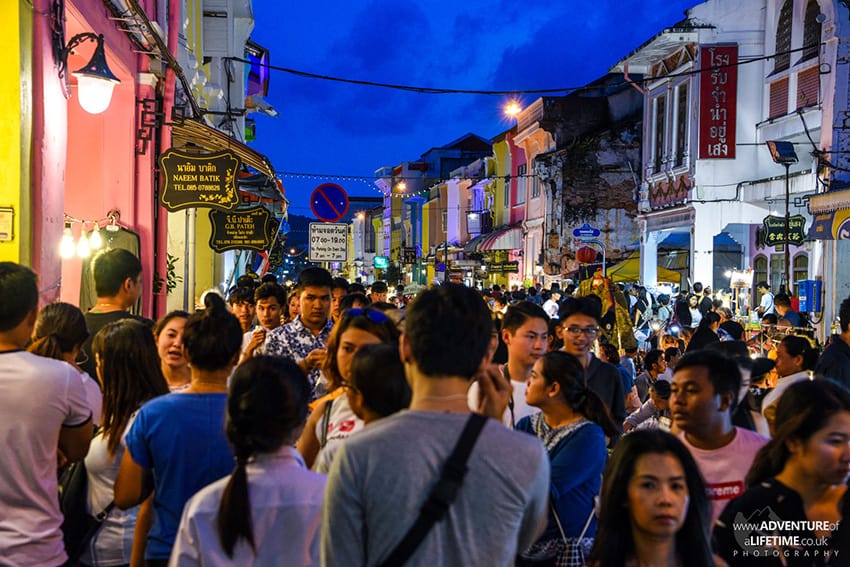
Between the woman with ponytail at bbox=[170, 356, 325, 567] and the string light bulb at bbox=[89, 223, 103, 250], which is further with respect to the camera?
the string light bulb at bbox=[89, 223, 103, 250]

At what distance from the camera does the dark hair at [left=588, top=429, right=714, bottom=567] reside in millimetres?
3057

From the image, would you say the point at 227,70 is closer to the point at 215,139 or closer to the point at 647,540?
the point at 215,139

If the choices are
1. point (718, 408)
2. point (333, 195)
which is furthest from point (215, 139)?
point (718, 408)

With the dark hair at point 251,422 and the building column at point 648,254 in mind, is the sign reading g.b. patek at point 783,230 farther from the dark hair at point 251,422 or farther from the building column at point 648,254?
the dark hair at point 251,422

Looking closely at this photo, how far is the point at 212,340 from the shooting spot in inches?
149

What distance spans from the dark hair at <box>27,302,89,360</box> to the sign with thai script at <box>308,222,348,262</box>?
9.49 meters

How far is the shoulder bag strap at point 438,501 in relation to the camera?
248 centimetres

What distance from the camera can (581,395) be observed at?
442 cm

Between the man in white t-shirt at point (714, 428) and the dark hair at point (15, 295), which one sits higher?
the dark hair at point (15, 295)

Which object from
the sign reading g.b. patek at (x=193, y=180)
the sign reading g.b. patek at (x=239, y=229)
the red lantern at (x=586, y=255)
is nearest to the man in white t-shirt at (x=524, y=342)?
the sign reading g.b. patek at (x=193, y=180)

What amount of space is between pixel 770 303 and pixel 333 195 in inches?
475

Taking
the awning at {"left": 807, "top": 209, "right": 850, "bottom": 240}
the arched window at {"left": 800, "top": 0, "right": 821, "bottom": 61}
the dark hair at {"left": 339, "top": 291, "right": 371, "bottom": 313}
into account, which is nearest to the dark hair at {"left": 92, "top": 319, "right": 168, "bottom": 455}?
the dark hair at {"left": 339, "top": 291, "right": 371, "bottom": 313}

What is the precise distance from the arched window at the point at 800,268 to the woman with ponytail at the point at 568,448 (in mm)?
22450

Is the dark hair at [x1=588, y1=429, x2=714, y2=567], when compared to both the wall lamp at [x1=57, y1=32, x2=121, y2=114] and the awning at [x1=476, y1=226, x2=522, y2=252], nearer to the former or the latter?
the wall lamp at [x1=57, y1=32, x2=121, y2=114]
